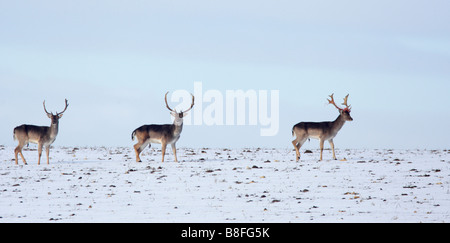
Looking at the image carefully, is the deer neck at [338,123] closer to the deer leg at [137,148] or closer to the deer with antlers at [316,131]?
the deer with antlers at [316,131]

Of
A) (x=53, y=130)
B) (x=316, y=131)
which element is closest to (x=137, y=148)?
(x=53, y=130)

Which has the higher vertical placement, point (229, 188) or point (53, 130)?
point (53, 130)

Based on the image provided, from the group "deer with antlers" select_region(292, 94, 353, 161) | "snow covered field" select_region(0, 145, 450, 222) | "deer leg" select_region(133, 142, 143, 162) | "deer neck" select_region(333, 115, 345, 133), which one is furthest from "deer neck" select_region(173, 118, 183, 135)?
"deer neck" select_region(333, 115, 345, 133)

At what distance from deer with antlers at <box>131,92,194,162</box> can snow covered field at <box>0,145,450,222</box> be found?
2.55ft

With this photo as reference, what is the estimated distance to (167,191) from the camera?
18.3m

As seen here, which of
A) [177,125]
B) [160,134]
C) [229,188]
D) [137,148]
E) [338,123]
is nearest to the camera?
[229,188]

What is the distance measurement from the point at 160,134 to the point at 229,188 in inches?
306

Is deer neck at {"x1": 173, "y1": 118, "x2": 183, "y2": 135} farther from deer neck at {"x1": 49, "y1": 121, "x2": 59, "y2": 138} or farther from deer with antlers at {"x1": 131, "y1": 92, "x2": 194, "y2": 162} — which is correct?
deer neck at {"x1": 49, "y1": 121, "x2": 59, "y2": 138}

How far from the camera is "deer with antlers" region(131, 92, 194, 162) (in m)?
25.5

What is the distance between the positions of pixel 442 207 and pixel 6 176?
47.0ft

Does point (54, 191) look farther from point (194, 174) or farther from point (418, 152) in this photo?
point (418, 152)

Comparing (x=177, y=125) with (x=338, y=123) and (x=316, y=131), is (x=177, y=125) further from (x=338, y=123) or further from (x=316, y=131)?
(x=338, y=123)

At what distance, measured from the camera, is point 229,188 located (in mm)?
18453

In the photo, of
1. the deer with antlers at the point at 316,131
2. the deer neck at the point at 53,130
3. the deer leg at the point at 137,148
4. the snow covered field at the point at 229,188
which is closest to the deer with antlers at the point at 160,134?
Answer: the deer leg at the point at 137,148
